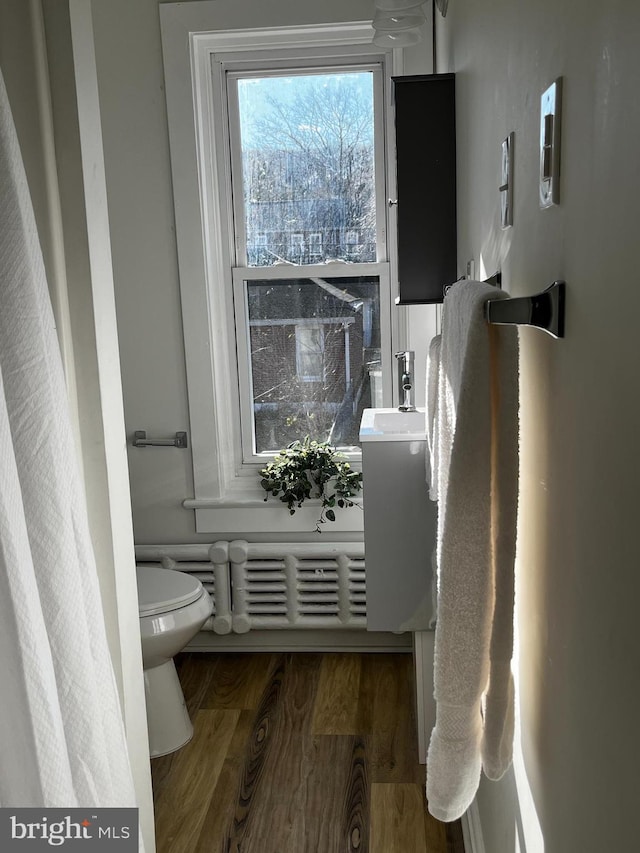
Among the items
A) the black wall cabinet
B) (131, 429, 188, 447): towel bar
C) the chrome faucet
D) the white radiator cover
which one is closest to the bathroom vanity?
the chrome faucet

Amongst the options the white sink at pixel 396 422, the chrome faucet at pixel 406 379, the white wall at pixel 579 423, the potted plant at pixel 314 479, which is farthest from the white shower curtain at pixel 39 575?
the potted plant at pixel 314 479

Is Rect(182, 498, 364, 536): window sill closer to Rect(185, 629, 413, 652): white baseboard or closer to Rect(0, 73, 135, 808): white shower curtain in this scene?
Rect(185, 629, 413, 652): white baseboard

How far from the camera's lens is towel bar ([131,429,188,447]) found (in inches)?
111

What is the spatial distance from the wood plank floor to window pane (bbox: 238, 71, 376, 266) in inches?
56.8

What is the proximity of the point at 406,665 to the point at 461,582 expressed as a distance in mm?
2044

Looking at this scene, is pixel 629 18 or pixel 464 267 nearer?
pixel 629 18

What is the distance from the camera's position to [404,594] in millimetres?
2133

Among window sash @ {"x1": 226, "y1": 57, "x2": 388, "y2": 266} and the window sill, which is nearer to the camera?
window sash @ {"x1": 226, "y1": 57, "x2": 388, "y2": 266}

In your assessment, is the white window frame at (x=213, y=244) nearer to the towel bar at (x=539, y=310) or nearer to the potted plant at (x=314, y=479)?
the potted plant at (x=314, y=479)

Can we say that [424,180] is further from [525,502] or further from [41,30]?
[525,502]

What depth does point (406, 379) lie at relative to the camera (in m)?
2.30

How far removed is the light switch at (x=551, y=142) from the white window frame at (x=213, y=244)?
6.50ft

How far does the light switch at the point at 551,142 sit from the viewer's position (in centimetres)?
75

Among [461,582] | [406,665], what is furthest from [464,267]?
[406,665]
